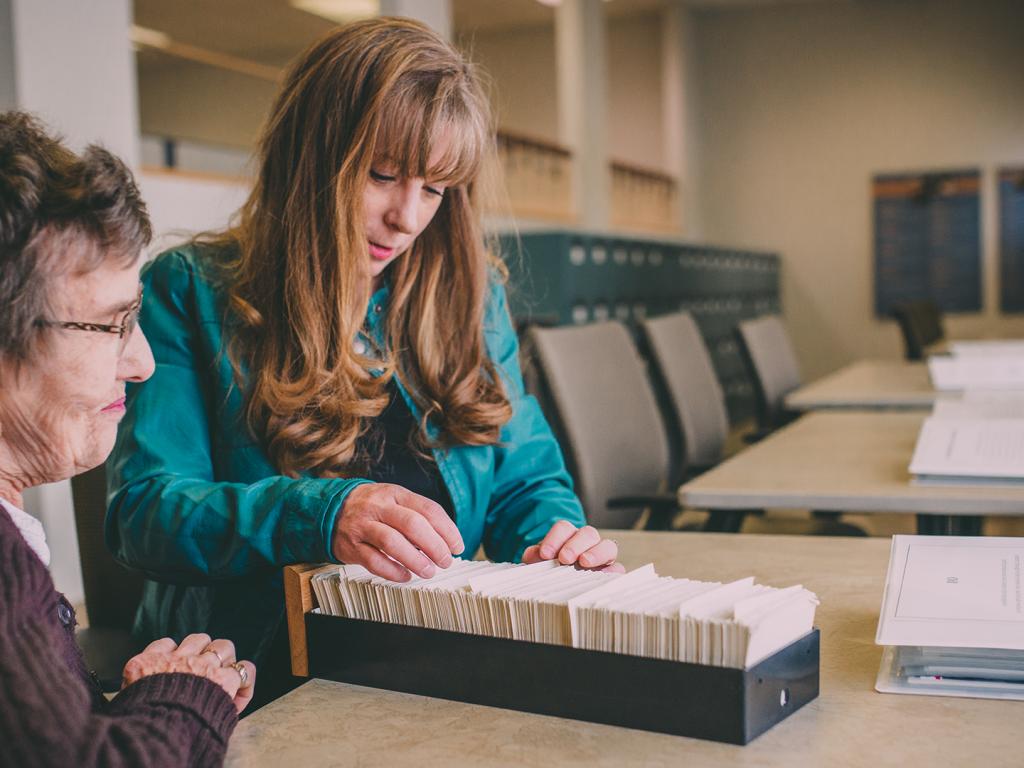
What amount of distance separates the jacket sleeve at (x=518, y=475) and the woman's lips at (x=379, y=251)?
0.78 ft

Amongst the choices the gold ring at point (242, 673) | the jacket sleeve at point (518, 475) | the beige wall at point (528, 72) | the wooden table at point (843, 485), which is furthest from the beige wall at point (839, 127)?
the gold ring at point (242, 673)

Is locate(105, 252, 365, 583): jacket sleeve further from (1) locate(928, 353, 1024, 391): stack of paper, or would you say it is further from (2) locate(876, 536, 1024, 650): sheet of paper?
(1) locate(928, 353, 1024, 391): stack of paper

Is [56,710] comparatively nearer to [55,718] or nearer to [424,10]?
[55,718]

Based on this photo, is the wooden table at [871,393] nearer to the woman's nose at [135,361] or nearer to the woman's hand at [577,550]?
the woman's hand at [577,550]

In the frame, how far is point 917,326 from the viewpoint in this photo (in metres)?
5.20

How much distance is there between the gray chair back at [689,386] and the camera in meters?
2.63

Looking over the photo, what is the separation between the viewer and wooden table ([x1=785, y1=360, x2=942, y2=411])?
8.61 ft

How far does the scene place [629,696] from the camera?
0.75m

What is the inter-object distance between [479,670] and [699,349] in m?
2.33

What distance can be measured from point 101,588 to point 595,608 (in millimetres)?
1001

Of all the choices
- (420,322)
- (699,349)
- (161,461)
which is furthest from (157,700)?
(699,349)

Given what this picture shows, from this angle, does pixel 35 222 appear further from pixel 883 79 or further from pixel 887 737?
pixel 883 79

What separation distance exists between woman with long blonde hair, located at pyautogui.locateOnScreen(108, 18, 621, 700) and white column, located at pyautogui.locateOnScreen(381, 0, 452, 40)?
340 cm

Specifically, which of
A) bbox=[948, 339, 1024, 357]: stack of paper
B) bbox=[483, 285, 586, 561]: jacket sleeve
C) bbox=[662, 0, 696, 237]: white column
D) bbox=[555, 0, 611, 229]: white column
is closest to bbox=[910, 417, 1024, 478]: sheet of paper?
bbox=[483, 285, 586, 561]: jacket sleeve
